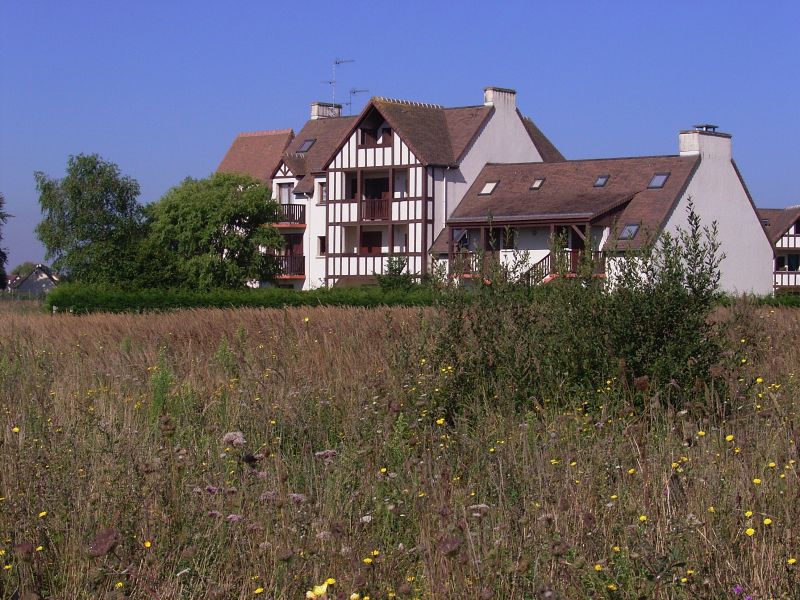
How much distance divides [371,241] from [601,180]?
12.9 metres

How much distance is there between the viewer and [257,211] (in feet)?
182

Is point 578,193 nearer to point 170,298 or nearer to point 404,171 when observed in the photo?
point 404,171

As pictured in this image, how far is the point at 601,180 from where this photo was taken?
52.8 meters

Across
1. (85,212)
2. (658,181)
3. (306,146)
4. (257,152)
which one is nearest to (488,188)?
(658,181)

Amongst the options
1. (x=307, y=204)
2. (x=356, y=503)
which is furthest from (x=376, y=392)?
(x=307, y=204)

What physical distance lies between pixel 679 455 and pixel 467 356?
4.22m

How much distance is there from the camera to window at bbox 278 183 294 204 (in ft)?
212

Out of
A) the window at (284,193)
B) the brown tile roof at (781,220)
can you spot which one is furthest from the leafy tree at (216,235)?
the brown tile roof at (781,220)

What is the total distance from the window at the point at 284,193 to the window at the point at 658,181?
21.8m

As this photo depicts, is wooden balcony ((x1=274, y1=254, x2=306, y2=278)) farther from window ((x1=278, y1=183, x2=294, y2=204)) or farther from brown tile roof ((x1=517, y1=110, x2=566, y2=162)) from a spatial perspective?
brown tile roof ((x1=517, y1=110, x2=566, y2=162))

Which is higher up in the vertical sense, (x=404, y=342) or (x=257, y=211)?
(x=257, y=211)

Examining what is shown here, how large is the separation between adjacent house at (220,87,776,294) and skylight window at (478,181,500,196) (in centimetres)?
10

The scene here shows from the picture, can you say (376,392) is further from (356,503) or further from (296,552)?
(296,552)

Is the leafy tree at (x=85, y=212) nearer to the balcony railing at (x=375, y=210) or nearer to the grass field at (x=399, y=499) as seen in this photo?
the balcony railing at (x=375, y=210)
